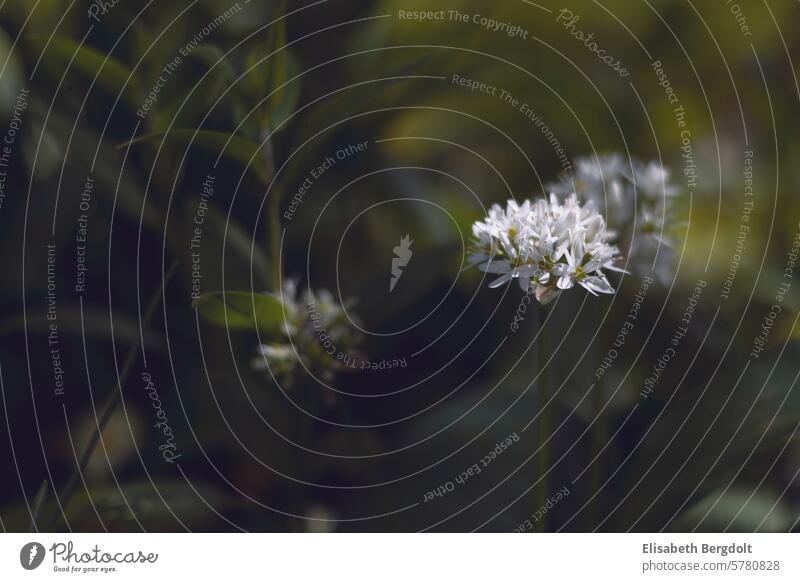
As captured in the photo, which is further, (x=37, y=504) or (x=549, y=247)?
(x=37, y=504)

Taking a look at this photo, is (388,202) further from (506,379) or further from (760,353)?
(760,353)

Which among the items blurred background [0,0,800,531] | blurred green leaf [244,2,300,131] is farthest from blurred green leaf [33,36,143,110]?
blurred green leaf [244,2,300,131]

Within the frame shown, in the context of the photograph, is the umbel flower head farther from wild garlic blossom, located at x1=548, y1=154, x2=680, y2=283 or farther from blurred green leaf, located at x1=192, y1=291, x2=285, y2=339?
blurred green leaf, located at x1=192, y1=291, x2=285, y2=339

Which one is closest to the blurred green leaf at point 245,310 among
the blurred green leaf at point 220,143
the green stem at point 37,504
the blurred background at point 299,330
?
the blurred background at point 299,330

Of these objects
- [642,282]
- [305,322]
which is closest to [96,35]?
[305,322]

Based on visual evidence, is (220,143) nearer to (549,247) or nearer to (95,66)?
(95,66)

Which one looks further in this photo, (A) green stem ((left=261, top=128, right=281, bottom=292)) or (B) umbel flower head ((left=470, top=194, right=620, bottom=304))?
(A) green stem ((left=261, top=128, right=281, bottom=292))

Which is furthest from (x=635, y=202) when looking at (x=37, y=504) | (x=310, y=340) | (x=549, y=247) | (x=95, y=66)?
(x=37, y=504)
